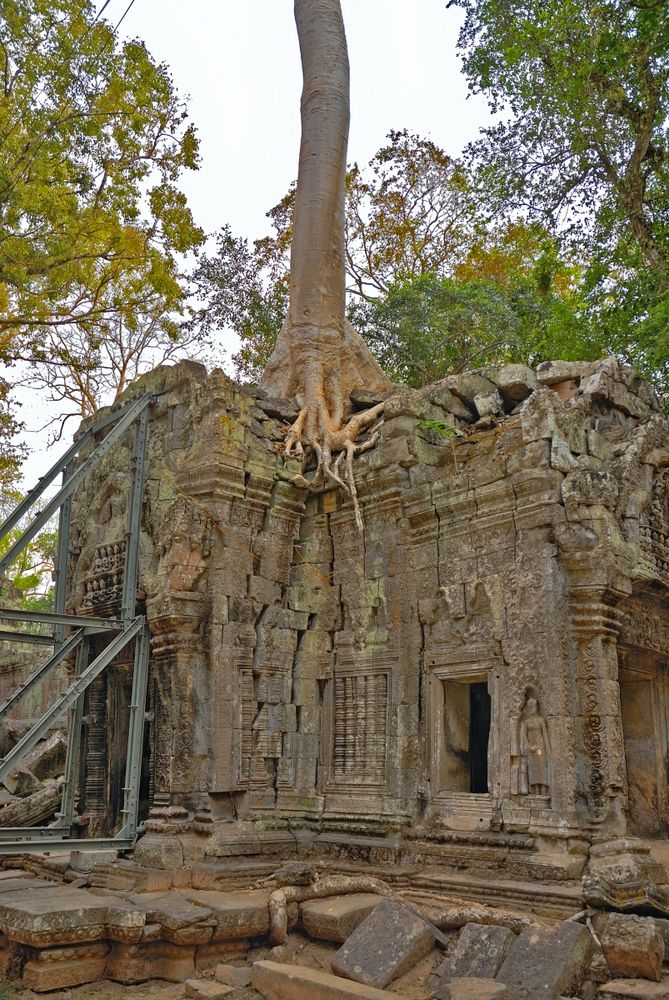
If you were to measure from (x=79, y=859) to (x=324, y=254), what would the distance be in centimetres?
857

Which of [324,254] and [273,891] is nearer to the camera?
[273,891]

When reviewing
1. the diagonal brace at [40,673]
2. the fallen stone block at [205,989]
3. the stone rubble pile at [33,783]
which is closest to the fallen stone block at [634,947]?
the fallen stone block at [205,989]

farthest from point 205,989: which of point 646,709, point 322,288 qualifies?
point 322,288

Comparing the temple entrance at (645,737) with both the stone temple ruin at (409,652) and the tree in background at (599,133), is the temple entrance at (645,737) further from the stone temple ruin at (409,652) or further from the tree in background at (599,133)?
the tree in background at (599,133)

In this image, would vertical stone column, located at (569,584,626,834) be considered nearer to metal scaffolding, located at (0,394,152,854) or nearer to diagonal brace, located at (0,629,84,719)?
metal scaffolding, located at (0,394,152,854)

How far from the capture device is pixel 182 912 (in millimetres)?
6266

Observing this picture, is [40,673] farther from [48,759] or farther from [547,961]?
[547,961]

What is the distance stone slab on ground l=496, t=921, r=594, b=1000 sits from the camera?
4.91 metres

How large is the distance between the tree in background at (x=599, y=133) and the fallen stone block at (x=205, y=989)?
8797 mm

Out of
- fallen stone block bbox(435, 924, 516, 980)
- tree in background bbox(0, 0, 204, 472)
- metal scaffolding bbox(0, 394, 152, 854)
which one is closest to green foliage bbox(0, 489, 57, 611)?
tree in background bbox(0, 0, 204, 472)

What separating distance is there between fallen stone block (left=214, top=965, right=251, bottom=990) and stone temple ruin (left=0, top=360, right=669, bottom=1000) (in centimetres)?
28

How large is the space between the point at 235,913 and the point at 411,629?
2873mm

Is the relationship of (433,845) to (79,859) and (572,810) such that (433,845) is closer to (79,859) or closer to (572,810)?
(572,810)

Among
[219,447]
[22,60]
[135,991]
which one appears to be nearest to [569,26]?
[22,60]
